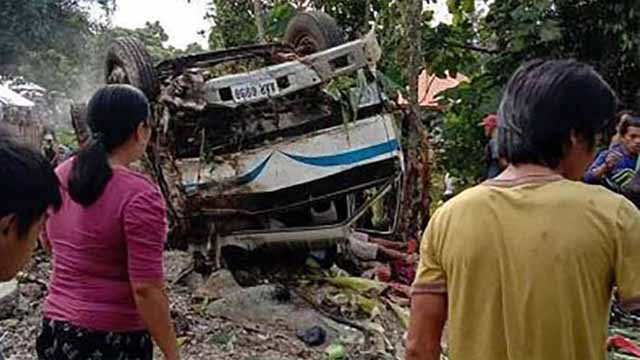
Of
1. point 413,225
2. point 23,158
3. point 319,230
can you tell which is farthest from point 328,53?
point 23,158

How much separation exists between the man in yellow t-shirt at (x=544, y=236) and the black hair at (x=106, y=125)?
4.41ft

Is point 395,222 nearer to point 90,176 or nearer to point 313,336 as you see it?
point 313,336

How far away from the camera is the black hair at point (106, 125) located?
2.98 m

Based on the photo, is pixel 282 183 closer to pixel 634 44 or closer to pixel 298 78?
pixel 298 78

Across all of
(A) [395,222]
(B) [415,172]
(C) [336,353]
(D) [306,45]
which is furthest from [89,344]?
Answer: (B) [415,172]

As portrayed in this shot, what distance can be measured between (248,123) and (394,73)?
372cm

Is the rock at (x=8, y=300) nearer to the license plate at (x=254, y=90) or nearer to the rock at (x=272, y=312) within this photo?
the rock at (x=272, y=312)

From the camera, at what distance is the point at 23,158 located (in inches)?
66.5

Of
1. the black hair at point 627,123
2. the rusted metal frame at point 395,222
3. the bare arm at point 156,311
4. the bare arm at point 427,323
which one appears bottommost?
the rusted metal frame at point 395,222

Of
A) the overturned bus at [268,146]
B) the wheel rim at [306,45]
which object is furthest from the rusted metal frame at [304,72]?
the wheel rim at [306,45]

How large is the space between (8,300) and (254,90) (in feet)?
7.38

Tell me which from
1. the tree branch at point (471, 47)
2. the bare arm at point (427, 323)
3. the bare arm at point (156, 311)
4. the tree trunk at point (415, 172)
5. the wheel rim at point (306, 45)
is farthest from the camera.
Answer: the tree branch at point (471, 47)

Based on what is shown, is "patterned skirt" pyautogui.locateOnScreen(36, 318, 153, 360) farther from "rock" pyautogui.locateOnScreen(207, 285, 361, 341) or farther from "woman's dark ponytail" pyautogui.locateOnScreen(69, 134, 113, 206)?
"rock" pyautogui.locateOnScreen(207, 285, 361, 341)

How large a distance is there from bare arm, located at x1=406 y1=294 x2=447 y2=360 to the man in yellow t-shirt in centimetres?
6
